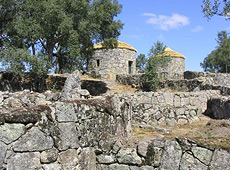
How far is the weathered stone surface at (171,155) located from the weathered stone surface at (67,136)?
1337mm

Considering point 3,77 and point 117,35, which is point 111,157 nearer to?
point 3,77

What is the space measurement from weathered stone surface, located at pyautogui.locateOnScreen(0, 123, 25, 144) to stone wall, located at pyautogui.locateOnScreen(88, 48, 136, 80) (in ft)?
76.1

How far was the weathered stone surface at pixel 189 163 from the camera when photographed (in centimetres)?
387

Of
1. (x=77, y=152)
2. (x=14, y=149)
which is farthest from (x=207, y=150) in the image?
(x=14, y=149)

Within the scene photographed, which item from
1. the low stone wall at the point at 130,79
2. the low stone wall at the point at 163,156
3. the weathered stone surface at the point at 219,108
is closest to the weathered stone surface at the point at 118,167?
the low stone wall at the point at 163,156

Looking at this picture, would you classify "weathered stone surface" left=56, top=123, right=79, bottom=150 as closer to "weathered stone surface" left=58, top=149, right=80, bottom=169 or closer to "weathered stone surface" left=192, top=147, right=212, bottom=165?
"weathered stone surface" left=58, top=149, right=80, bottom=169

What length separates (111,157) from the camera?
14.2 ft

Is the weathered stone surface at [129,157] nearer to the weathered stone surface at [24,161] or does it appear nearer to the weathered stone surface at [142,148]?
the weathered stone surface at [142,148]

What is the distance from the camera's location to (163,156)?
4.03 metres

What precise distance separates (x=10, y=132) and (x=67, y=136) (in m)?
0.83

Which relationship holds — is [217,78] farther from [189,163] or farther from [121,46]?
[189,163]

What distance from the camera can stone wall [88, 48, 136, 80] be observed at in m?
27.0

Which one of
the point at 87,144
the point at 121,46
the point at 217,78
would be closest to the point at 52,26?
the point at 121,46

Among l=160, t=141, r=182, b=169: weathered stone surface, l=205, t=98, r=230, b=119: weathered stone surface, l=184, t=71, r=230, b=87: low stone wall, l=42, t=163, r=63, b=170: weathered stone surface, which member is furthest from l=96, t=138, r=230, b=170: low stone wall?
l=184, t=71, r=230, b=87: low stone wall
